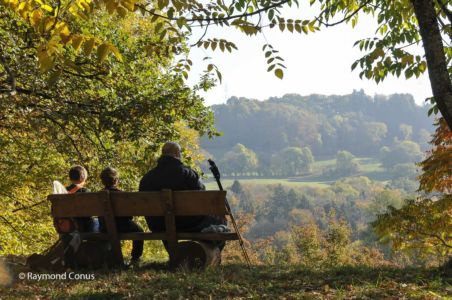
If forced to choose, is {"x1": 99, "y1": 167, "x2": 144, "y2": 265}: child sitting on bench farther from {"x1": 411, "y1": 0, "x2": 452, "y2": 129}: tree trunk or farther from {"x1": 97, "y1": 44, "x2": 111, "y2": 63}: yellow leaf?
{"x1": 411, "y1": 0, "x2": 452, "y2": 129}: tree trunk

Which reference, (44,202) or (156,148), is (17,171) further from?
(156,148)

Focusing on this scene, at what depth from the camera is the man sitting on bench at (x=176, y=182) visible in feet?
21.4

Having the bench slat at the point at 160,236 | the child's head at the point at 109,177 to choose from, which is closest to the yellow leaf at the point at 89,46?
the bench slat at the point at 160,236

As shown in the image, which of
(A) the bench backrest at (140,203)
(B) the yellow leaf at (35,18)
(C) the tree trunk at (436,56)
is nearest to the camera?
(B) the yellow leaf at (35,18)

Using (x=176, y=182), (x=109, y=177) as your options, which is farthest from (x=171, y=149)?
(x=109, y=177)

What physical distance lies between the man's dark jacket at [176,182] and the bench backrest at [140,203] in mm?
318

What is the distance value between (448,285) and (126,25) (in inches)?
805

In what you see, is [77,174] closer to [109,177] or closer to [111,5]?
[109,177]

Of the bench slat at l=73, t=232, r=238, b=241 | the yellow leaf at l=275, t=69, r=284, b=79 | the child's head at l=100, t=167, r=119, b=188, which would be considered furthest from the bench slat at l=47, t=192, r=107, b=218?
the yellow leaf at l=275, t=69, r=284, b=79

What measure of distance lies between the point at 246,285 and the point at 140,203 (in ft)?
6.73

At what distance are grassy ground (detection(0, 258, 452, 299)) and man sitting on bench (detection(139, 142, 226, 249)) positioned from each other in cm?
69

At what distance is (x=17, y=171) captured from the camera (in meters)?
12.5

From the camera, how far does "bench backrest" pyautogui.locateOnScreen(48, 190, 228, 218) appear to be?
602cm

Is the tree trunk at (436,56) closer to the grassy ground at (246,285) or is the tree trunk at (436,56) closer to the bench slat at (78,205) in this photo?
the grassy ground at (246,285)
